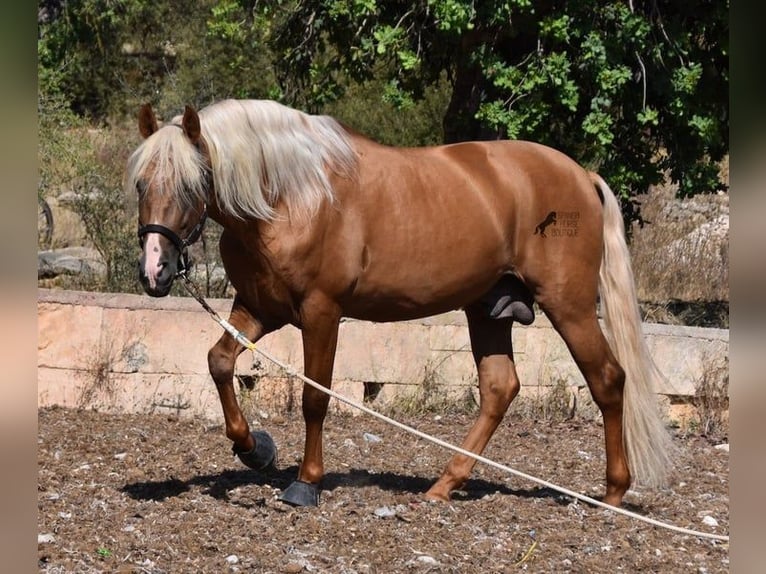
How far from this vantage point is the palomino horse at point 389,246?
465 centimetres

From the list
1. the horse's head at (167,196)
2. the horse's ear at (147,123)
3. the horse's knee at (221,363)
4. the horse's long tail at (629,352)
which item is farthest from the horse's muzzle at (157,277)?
the horse's long tail at (629,352)

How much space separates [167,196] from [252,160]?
467 millimetres

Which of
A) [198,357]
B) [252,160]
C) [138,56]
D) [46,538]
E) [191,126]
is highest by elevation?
[138,56]

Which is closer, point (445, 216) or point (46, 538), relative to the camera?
point (46, 538)

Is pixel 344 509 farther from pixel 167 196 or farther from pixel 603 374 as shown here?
pixel 167 196

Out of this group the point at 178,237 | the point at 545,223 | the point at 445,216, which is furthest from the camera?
the point at 545,223

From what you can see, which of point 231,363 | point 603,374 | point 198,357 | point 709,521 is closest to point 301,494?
point 231,363

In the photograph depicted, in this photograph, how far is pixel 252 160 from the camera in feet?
15.5

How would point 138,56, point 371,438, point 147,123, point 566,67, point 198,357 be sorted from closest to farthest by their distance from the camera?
point 147,123 < point 371,438 < point 198,357 < point 566,67 < point 138,56

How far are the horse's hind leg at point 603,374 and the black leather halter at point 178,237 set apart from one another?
6.07 feet

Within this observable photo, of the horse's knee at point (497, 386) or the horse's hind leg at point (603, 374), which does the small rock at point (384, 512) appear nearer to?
the horse's knee at point (497, 386)

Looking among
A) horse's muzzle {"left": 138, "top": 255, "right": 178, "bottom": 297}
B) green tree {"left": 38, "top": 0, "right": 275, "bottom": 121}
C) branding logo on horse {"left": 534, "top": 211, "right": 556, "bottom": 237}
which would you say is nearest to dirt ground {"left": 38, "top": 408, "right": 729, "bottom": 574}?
horse's muzzle {"left": 138, "top": 255, "right": 178, "bottom": 297}

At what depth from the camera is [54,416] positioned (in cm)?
705
